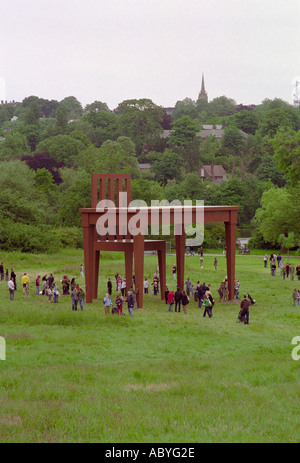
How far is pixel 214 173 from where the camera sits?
119 m

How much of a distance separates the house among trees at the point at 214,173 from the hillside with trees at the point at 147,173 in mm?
2302

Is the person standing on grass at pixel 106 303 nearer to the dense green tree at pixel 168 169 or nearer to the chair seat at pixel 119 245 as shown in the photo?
the chair seat at pixel 119 245

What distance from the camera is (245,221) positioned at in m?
93.4

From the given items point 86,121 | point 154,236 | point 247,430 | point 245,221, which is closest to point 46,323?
point 247,430

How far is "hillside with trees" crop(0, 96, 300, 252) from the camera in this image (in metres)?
55.0

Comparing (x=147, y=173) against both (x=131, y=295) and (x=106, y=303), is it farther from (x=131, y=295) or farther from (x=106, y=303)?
(x=106, y=303)

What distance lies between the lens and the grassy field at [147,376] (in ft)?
32.0

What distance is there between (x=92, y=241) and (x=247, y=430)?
727 inches

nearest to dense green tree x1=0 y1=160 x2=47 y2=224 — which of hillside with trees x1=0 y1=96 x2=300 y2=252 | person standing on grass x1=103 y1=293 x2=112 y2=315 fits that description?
hillside with trees x1=0 y1=96 x2=300 y2=252

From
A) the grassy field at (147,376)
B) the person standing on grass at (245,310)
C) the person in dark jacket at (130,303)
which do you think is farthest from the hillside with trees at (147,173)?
the person standing on grass at (245,310)

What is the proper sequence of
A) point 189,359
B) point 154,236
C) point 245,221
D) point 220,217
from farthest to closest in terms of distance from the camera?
point 245,221 → point 154,236 → point 220,217 → point 189,359

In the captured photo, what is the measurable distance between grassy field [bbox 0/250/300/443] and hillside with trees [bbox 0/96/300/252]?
98.2 ft

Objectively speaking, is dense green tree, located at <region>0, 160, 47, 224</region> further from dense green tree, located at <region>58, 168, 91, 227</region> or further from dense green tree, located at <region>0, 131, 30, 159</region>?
dense green tree, located at <region>0, 131, 30, 159</region>
